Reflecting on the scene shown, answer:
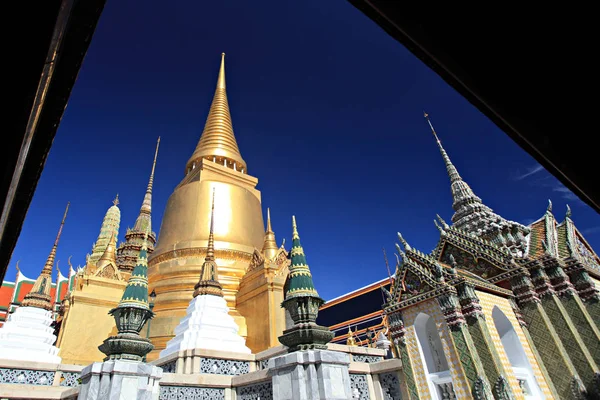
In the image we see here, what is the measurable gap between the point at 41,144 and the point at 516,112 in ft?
6.02

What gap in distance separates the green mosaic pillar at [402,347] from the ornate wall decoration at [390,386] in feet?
3.35

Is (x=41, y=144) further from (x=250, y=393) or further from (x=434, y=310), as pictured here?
(x=434, y=310)

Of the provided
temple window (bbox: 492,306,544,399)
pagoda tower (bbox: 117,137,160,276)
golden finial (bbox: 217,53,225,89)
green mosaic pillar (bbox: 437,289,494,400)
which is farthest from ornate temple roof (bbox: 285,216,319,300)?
golden finial (bbox: 217,53,225,89)

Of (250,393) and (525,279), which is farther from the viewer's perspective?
(525,279)

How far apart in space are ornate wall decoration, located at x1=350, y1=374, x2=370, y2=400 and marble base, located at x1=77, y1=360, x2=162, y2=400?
2438 millimetres

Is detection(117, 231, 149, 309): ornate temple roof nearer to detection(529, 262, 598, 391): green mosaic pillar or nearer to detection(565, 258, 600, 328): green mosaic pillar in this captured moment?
detection(529, 262, 598, 391): green mosaic pillar

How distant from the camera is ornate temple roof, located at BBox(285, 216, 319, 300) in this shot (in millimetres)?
4145

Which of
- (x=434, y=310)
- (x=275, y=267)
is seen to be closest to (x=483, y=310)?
(x=434, y=310)

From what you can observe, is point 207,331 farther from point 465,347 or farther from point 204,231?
point 204,231

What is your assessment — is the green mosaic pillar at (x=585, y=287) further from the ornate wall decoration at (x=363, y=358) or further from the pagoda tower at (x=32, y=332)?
the pagoda tower at (x=32, y=332)

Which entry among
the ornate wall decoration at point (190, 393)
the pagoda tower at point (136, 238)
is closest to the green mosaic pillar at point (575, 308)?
the ornate wall decoration at point (190, 393)

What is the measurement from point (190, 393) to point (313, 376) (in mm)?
1857

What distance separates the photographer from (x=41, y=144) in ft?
4.81

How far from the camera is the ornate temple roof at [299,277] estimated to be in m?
4.14
